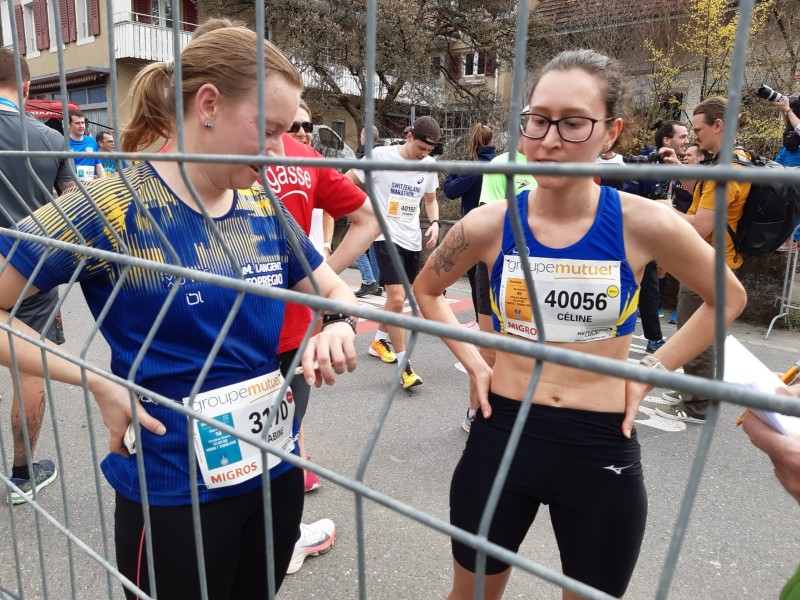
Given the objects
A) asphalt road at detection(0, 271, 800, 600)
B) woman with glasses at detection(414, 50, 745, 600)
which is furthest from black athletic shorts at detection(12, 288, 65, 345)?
woman with glasses at detection(414, 50, 745, 600)

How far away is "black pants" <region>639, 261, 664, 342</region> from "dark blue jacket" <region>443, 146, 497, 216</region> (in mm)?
1467

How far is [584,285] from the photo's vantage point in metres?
1.45

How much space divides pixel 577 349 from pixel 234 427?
0.83 metres

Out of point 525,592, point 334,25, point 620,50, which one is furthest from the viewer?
point 334,25

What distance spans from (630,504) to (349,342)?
0.79m

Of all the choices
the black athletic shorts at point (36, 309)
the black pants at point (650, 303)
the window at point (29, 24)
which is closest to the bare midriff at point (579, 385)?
the window at point (29, 24)

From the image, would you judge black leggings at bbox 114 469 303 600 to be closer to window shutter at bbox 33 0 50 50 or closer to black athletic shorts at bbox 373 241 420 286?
window shutter at bbox 33 0 50 50

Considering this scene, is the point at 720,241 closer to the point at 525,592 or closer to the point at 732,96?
the point at 732,96

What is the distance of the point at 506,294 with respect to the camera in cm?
156

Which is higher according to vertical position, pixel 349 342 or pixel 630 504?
pixel 349 342

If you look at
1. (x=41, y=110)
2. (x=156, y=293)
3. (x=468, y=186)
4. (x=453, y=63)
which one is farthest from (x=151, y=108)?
(x=453, y=63)

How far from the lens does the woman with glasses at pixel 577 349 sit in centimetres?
143

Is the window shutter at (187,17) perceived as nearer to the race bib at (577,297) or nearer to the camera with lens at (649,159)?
the race bib at (577,297)

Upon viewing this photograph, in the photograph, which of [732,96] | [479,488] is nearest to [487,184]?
[479,488]
